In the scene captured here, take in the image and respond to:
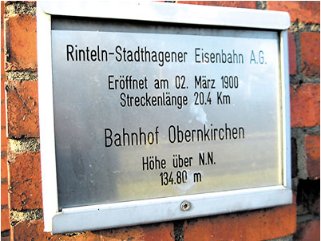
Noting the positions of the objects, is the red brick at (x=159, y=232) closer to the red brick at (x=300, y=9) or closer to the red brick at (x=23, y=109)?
the red brick at (x=23, y=109)

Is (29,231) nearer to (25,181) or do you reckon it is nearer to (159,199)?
(25,181)

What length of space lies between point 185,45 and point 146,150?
0.20 m

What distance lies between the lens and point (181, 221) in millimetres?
719

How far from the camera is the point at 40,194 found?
649 millimetres

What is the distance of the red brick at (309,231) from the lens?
2.77 feet

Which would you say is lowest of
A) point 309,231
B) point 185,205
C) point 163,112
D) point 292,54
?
point 309,231

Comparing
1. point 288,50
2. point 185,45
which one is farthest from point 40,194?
point 288,50

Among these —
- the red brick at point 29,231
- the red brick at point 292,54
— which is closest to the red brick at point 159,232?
the red brick at point 29,231

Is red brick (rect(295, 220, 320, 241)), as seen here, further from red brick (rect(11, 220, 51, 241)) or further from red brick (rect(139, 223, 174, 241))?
red brick (rect(11, 220, 51, 241))

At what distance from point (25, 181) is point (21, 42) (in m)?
0.23

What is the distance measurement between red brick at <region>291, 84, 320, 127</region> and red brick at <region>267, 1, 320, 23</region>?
139 mm

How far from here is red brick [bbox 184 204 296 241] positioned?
0.73 m

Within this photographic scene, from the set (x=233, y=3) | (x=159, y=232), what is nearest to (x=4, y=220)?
(x=159, y=232)

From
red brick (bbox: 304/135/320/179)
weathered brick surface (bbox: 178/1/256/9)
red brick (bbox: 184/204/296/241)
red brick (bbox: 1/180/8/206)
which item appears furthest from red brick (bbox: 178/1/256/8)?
red brick (bbox: 1/180/8/206)
